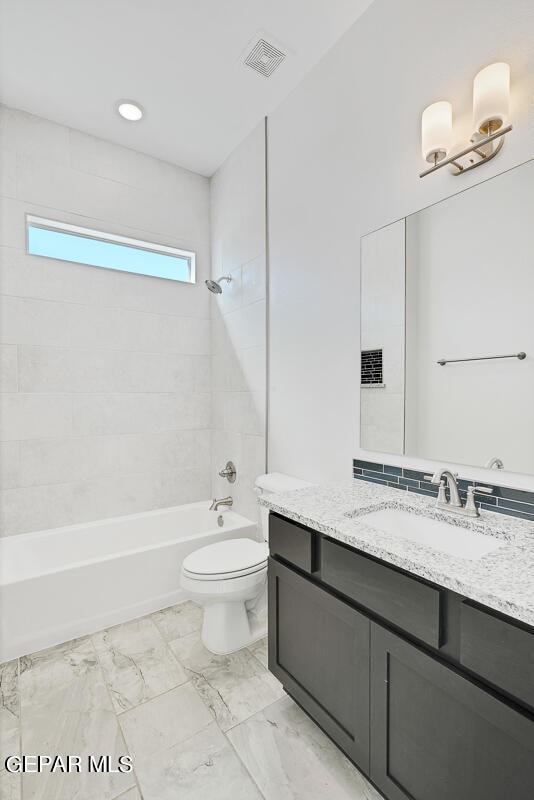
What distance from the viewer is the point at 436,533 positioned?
133 cm

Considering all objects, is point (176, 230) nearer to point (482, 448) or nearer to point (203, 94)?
point (203, 94)

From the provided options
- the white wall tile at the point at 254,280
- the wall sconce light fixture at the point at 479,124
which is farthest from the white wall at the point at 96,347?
the wall sconce light fixture at the point at 479,124

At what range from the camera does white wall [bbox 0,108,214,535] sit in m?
2.39

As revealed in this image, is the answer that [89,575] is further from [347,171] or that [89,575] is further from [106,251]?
[347,171]

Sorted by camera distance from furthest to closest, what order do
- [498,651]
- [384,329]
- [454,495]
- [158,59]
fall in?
[158,59] < [384,329] < [454,495] < [498,651]

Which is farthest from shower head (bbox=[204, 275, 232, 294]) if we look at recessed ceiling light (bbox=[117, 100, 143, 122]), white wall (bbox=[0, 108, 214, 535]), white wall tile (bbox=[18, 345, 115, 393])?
recessed ceiling light (bbox=[117, 100, 143, 122])

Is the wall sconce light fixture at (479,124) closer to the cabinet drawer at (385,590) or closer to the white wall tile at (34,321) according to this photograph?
the cabinet drawer at (385,590)

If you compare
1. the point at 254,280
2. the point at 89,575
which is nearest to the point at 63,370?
the point at 89,575

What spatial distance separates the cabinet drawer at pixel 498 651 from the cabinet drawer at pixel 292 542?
21.0 inches

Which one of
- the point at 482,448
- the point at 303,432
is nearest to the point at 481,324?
the point at 482,448

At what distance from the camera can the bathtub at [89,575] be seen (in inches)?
76.1

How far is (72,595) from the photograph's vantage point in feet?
6.72

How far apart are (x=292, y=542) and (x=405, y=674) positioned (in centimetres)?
52

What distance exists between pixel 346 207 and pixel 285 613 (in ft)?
5.92
